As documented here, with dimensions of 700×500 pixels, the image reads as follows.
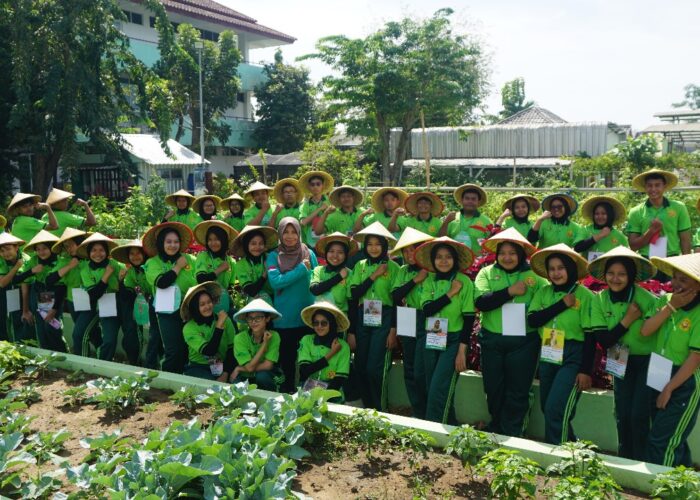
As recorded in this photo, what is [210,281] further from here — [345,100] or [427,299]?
[345,100]

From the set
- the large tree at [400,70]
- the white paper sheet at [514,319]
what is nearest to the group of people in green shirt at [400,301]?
the white paper sheet at [514,319]

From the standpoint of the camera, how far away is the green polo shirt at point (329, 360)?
519 cm

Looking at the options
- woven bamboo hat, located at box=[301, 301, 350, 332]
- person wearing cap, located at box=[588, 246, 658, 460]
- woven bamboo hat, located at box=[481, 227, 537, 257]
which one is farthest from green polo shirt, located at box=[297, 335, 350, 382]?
person wearing cap, located at box=[588, 246, 658, 460]

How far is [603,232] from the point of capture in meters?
6.34

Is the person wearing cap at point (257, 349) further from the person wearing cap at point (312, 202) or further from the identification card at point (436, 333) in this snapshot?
the person wearing cap at point (312, 202)

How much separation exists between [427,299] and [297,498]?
2.20m

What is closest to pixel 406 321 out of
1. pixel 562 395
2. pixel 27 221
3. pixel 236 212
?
pixel 562 395

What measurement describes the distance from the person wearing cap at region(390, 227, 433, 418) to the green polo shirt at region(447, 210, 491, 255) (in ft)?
5.38

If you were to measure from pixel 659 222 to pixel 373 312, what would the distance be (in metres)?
3.18

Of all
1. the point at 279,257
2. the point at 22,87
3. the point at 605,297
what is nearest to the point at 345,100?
the point at 22,87

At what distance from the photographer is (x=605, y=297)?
437cm

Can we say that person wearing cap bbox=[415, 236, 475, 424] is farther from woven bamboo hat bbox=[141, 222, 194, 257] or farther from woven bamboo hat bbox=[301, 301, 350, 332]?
woven bamboo hat bbox=[141, 222, 194, 257]

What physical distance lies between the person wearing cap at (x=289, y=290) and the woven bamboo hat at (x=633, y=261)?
246 cm

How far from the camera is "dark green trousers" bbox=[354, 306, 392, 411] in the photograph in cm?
549
